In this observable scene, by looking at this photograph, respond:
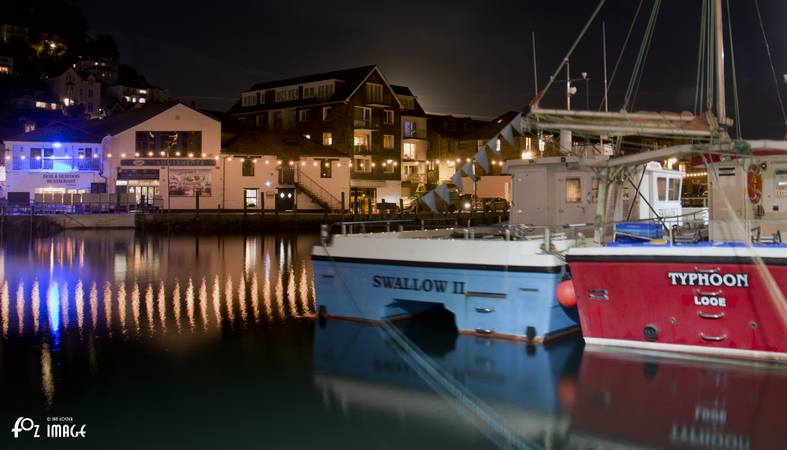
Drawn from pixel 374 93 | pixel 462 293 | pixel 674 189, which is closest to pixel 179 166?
pixel 374 93

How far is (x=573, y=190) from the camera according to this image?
55.8 ft

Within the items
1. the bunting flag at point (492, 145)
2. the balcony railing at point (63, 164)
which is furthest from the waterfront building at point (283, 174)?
the bunting flag at point (492, 145)

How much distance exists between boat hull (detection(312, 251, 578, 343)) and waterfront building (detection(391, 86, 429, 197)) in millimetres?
56850

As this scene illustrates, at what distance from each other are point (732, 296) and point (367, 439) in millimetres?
→ 6671

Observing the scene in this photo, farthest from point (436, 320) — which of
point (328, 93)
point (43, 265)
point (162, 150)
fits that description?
point (328, 93)

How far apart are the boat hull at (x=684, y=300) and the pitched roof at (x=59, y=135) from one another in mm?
59329

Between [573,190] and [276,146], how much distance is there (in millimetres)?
48659

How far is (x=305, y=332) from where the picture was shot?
52.7 ft

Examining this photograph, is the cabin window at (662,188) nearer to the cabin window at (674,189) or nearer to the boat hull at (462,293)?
the cabin window at (674,189)

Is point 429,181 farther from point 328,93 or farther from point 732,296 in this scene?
point 732,296

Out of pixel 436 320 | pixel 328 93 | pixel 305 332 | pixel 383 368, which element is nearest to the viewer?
pixel 383 368

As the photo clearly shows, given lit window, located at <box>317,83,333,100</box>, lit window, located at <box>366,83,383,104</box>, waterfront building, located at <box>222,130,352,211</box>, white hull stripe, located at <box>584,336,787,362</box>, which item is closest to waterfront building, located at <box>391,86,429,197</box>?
lit window, located at <box>366,83,383,104</box>

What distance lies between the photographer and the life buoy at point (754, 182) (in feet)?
47.9

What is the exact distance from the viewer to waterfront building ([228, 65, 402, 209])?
67.6m
